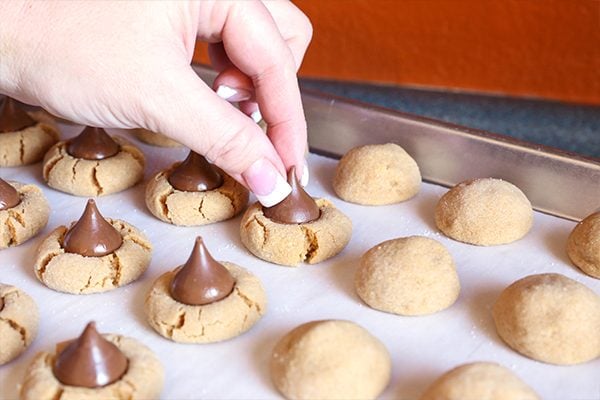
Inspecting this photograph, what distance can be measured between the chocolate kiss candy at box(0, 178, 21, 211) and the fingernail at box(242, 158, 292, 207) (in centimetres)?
55

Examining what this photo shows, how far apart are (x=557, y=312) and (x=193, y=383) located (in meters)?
0.66

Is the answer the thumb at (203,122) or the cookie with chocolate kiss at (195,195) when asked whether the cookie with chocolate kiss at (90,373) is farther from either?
the cookie with chocolate kiss at (195,195)

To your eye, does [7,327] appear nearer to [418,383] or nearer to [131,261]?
[131,261]

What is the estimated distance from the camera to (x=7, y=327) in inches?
58.7

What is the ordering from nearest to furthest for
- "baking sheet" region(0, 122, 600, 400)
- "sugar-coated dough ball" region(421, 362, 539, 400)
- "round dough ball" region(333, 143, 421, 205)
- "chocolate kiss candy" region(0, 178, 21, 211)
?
"sugar-coated dough ball" region(421, 362, 539, 400) < "baking sheet" region(0, 122, 600, 400) < "chocolate kiss candy" region(0, 178, 21, 211) < "round dough ball" region(333, 143, 421, 205)

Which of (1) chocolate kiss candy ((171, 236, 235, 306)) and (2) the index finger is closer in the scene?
(1) chocolate kiss candy ((171, 236, 235, 306))

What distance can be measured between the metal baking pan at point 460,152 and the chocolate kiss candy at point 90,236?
744mm

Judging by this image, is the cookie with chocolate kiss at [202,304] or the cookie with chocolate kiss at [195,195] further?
the cookie with chocolate kiss at [195,195]

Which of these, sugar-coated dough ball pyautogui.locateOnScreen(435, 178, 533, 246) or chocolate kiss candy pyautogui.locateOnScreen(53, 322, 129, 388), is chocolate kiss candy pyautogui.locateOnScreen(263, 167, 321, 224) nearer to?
sugar-coated dough ball pyautogui.locateOnScreen(435, 178, 533, 246)

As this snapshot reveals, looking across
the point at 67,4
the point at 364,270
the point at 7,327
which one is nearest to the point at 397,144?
the point at 364,270

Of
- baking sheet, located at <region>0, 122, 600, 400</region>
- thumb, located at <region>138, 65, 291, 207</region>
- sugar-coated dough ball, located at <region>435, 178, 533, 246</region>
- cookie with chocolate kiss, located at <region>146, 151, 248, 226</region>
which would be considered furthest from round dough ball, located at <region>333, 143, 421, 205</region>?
thumb, located at <region>138, 65, 291, 207</region>

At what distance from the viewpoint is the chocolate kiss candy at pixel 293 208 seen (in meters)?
1.81

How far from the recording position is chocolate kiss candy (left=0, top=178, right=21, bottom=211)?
6.09ft

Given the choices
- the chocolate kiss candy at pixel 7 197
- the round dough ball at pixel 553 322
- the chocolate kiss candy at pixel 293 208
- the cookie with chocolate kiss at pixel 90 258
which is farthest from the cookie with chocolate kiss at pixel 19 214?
the round dough ball at pixel 553 322
